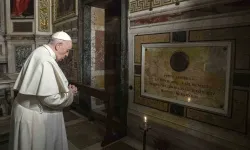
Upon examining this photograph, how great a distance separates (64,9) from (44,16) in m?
1.56

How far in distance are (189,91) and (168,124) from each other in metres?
0.66

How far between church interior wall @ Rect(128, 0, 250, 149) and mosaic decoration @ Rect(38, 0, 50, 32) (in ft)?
16.0

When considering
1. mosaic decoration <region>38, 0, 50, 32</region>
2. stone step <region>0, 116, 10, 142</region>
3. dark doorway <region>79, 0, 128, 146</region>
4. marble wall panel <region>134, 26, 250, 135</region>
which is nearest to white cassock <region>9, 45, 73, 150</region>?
stone step <region>0, 116, 10, 142</region>

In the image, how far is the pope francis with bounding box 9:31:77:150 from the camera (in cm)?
200

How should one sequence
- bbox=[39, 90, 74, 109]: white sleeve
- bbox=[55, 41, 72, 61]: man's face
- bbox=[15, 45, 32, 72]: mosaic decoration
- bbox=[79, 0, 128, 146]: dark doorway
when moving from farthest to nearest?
bbox=[15, 45, 32, 72]: mosaic decoration
bbox=[79, 0, 128, 146]: dark doorway
bbox=[55, 41, 72, 61]: man's face
bbox=[39, 90, 74, 109]: white sleeve

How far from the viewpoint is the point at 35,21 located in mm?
7203

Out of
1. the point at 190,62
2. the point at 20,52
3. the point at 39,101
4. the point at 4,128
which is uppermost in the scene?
the point at 20,52

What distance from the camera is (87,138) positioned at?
378cm

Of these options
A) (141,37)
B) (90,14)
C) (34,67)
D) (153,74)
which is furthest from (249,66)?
(90,14)

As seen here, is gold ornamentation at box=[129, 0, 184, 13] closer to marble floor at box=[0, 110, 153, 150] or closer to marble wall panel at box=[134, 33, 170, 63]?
marble wall panel at box=[134, 33, 170, 63]

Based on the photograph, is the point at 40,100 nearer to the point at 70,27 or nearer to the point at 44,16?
the point at 70,27

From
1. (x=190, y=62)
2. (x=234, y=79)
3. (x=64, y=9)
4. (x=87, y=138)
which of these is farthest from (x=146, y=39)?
(x=64, y=9)

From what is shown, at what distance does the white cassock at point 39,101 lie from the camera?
200 cm

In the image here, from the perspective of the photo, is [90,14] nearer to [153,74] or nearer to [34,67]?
[153,74]
